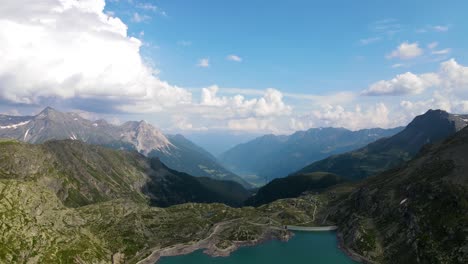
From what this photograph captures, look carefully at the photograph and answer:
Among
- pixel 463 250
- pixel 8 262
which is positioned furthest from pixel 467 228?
pixel 8 262

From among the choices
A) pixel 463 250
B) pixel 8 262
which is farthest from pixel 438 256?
pixel 8 262

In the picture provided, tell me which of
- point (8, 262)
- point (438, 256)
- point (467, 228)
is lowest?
point (8, 262)

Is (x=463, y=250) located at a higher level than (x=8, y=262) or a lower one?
higher

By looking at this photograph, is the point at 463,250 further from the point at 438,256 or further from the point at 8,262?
the point at 8,262

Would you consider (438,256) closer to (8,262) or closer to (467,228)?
(467,228)

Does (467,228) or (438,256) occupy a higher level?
(467,228)

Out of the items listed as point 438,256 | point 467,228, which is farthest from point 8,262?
point 467,228
